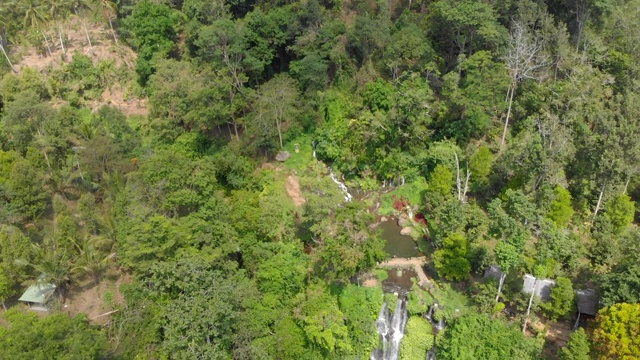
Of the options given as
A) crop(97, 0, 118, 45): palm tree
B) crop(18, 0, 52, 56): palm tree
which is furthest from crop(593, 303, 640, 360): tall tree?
crop(18, 0, 52, 56): palm tree

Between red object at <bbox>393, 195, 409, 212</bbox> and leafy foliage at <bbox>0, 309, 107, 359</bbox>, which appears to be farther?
red object at <bbox>393, 195, 409, 212</bbox>

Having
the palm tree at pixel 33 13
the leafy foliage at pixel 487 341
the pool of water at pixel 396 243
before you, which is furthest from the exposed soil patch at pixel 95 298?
the palm tree at pixel 33 13

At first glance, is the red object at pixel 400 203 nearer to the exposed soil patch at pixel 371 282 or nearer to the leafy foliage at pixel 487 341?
the exposed soil patch at pixel 371 282

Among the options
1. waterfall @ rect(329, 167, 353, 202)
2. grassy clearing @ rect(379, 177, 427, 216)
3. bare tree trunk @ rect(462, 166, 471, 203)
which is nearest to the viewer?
bare tree trunk @ rect(462, 166, 471, 203)

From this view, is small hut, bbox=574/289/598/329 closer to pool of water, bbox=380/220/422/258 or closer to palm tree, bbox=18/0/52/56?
pool of water, bbox=380/220/422/258

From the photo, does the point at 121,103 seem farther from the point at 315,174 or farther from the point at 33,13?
the point at 315,174
